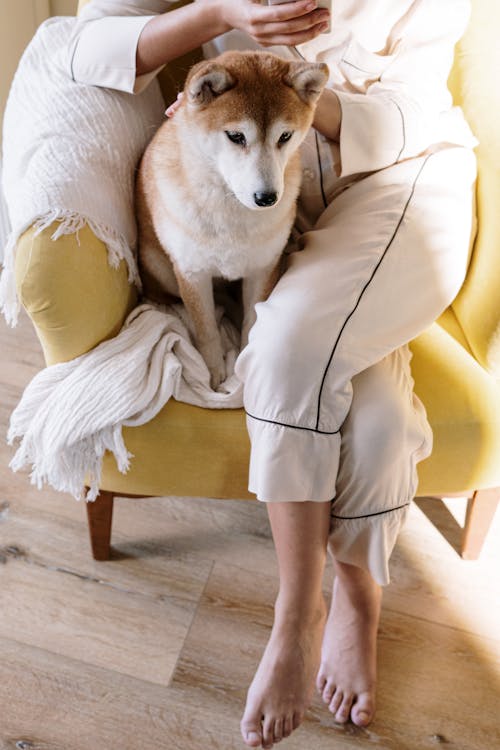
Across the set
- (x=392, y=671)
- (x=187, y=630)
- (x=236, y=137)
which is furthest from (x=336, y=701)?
(x=236, y=137)

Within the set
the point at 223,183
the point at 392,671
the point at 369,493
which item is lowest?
the point at 392,671

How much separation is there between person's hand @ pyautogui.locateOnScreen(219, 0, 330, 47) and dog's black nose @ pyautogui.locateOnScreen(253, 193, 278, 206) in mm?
216

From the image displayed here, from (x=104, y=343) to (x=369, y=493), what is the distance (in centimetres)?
44

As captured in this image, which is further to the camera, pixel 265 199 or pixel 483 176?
pixel 483 176

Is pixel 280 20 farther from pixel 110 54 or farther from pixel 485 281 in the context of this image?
pixel 485 281

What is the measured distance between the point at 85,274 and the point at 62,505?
56cm

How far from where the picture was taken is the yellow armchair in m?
0.98

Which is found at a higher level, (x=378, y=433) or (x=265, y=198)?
(x=265, y=198)

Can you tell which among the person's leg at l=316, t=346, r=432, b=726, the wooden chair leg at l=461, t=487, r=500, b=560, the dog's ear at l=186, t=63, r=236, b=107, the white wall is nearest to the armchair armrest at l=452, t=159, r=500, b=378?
the person's leg at l=316, t=346, r=432, b=726

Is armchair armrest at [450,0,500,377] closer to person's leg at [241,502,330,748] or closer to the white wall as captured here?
person's leg at [241,502,330,748]

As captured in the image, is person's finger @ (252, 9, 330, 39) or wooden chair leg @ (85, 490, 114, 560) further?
wooden chair leg @ (85, 490, 114, 560)

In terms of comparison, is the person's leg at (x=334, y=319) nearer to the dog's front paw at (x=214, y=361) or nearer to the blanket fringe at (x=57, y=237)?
the dog's front paw at (x=214, y=361)

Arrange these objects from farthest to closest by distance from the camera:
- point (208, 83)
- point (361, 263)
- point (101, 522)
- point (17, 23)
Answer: point (17, 23) → point (101, 522) → point (361, 263) → point (208, 83)

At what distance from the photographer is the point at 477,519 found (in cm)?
127
